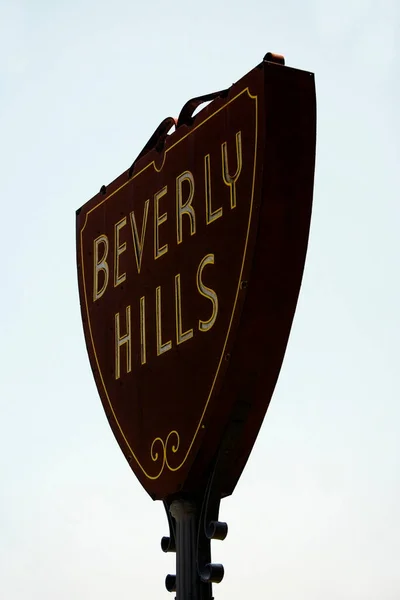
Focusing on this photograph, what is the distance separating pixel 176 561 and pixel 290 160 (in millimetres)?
2650

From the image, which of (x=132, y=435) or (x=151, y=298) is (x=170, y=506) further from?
(x=151, y=298)

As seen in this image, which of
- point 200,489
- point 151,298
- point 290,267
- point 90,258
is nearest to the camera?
point 290,267

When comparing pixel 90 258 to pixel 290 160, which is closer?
pixel 290 160

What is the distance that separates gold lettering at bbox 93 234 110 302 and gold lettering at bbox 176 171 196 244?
1.11 metres

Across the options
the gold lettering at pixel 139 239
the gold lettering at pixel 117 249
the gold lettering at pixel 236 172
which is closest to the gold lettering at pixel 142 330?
the gold lettering at pixel 139 239

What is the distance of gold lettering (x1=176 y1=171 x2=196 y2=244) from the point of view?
Answer: 27.0ft

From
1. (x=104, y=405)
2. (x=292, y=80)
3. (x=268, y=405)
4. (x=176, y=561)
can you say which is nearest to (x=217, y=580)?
(x=176, y=561)

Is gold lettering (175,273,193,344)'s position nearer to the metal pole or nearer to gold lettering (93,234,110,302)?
the metal pole

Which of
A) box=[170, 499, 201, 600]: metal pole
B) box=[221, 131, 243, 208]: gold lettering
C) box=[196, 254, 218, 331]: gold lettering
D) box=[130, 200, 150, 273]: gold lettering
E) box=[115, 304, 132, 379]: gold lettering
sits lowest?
box=[170, 499, 201, 600]: metal pole

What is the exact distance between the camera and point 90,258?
964 centimetres

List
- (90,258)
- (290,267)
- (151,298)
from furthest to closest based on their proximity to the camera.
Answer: (90,258), (151,298), (290,267)

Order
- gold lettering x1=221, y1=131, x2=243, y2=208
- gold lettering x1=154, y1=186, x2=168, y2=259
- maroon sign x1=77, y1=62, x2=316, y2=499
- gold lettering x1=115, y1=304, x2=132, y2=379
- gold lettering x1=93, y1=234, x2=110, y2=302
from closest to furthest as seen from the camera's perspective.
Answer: maroon sign x1=77, y1=62, x2=316, y2=499 → gold lettering x1=221, y1=131, x2=243, y2=208 → gold lettering x1=154, y1=186, x2=168, y2=259 → gold lettering x1=115, y1=304, x2=132, y2=379 → gold lettering x1=93, y1=234, x2=110, y2=302

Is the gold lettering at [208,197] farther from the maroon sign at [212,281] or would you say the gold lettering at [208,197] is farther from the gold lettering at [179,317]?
the gold lettering at [179,317]

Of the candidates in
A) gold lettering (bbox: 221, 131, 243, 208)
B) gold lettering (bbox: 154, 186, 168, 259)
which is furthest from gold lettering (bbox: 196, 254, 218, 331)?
gold lettering (bbox: 154, 186, 168, 259)
